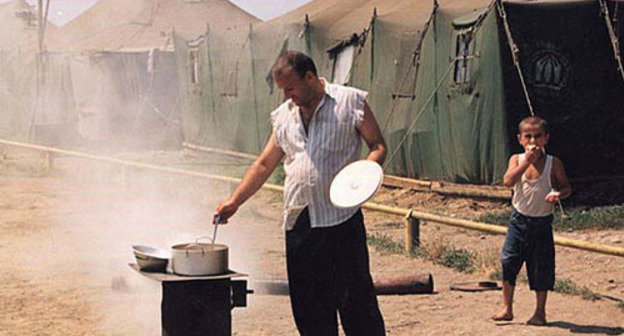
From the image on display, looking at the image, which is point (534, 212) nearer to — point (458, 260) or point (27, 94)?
point (458, 260)

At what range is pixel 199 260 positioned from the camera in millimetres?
4961

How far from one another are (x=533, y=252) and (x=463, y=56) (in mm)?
7008

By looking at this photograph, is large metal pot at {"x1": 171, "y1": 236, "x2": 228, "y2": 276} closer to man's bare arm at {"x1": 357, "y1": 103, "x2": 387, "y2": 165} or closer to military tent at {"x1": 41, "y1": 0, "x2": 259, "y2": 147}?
man's bare arm at {"x1": 357, "y1": 103, "x2": 387, "y2": 165}

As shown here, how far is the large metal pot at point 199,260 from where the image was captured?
16.3 ft

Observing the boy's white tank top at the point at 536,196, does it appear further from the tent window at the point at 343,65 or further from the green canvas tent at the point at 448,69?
the tent window at the point at 343,65

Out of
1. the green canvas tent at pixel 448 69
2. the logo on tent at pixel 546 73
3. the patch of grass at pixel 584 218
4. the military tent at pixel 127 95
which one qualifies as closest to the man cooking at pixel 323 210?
the patch of grass at pixel 584 218

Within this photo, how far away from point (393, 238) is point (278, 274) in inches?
89.0

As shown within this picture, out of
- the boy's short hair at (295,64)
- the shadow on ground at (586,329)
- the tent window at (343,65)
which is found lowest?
the shadow on ground at (586,329)

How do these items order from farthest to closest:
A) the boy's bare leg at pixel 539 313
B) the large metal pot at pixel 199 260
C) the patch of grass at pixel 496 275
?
1. the patch of grass at pixel 496 275
2. the boy's bare leg at pixel 539 313
3. the large metal pot at pixel 199 260

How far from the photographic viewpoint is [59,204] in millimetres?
13320

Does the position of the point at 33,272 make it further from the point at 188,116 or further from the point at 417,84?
the point at 188,116

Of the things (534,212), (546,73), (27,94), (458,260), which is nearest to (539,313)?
(534,212)

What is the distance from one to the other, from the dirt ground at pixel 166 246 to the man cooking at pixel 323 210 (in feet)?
3.26

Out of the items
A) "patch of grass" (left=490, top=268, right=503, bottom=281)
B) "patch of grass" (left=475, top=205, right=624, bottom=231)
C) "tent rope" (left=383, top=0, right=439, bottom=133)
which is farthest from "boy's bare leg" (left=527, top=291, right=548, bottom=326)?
"tent rope" (left=383, top=0, right=439, bottom=133)
